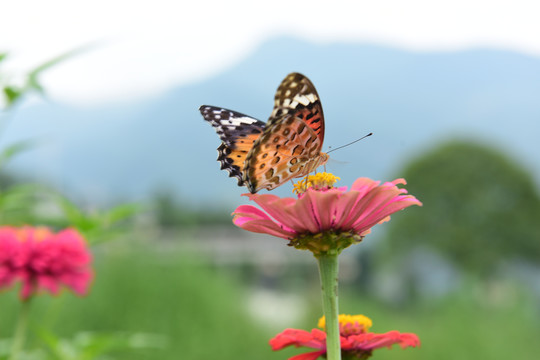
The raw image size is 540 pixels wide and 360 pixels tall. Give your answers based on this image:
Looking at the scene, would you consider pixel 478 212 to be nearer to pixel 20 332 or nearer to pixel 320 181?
pixel 20 332

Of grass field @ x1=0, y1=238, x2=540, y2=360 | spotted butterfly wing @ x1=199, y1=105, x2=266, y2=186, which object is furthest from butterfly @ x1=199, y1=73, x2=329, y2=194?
grass field @ x1=0, y1=238, x2=540, y2=360

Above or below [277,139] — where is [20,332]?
below

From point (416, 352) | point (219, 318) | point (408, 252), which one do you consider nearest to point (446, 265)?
point (408, 252)

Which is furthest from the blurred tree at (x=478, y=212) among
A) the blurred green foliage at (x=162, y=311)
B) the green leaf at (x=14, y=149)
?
the green leaf at (x=14, y=149)

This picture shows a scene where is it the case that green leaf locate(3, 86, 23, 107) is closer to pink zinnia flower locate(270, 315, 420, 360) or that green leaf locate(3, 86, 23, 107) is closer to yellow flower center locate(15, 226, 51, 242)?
yellow flower center locate(15, 226, 51, 242)

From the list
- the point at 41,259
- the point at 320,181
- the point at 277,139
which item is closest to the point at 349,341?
the point at 320,181

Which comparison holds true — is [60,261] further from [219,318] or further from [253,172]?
[219,318]

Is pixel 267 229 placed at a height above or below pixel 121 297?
below
